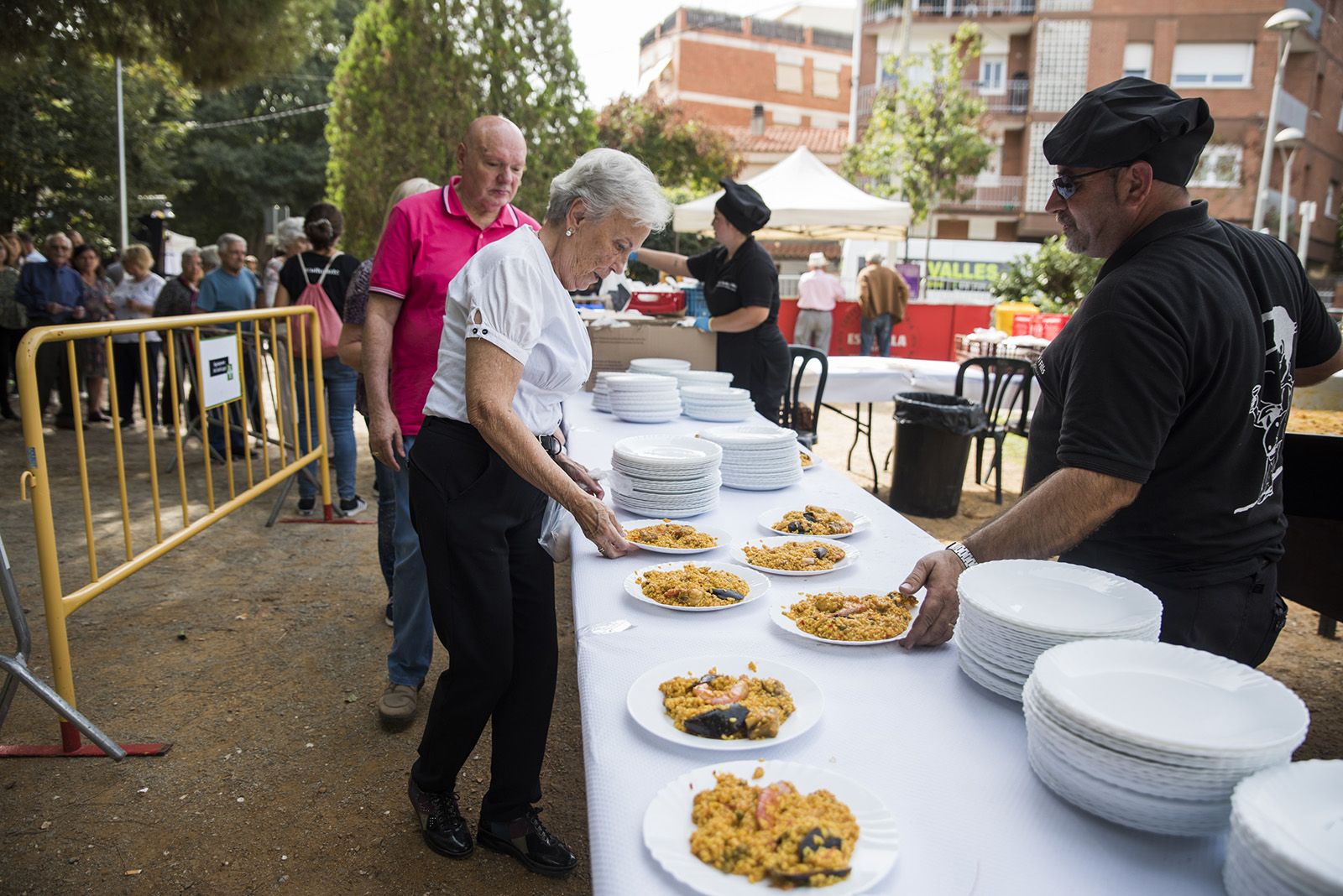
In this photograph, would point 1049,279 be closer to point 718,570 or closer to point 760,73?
point 718,570

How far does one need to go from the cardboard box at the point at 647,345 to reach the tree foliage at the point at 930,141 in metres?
16.1

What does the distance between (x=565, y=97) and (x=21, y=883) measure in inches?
383

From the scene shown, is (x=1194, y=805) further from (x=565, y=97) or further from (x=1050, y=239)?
(x=1050, y=239)

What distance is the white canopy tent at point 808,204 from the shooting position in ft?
36.8

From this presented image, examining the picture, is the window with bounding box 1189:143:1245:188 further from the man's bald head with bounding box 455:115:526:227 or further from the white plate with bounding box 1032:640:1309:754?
the white plate with bounding box 1032:640:1309:754

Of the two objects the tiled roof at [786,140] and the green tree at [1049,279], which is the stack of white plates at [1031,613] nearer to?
the green tree at [1049,279]

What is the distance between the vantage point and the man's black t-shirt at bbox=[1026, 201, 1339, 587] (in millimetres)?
1625

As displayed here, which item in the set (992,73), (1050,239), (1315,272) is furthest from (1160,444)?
(1315,272)

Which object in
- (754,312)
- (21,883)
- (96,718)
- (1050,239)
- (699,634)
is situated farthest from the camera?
(1050,239)

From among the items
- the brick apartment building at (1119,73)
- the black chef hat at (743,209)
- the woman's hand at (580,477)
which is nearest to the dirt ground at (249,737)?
the woman's hand at (580,477)

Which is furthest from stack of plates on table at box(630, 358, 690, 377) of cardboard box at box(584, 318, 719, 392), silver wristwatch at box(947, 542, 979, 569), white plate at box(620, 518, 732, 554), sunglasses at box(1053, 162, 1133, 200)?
silver wristwatch at box(947, 542, 979, 569)

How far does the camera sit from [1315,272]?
112ft

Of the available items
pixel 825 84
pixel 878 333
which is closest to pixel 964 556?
pixel 878 333

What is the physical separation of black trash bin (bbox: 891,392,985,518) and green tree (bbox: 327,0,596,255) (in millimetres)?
5704
